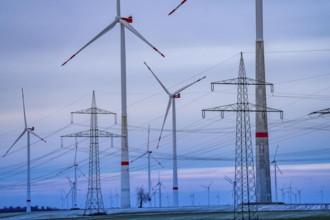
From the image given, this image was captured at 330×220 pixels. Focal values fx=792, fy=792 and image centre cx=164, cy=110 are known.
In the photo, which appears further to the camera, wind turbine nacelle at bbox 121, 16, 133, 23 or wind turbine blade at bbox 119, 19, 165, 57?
wind turbine nacelle at bbox 121, 16, 133, 23

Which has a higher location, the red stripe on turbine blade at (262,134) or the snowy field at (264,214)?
the red stripe on turbine blade at (262,134)

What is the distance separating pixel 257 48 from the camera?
11338 centimetres

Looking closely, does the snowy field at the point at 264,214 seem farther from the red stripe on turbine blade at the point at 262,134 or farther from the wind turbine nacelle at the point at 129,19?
the wind turbine nacelle at the point at 129,19

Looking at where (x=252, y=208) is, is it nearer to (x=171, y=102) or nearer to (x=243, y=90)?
(x=243, y=90)

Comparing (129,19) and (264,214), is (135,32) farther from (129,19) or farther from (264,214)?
(264,214)

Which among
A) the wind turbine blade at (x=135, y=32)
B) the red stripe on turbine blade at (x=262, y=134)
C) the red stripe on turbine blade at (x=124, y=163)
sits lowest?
the red stripe on turbine blade at (x=124, y=163)

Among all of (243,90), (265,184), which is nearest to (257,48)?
(265,184)

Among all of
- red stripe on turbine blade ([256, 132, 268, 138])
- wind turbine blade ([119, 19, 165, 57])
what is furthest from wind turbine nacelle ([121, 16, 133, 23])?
red stripe on turbine blade ([256, 132, 268, 138])

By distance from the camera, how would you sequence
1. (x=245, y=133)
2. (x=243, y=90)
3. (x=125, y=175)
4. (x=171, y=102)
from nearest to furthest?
(x=245, y=133)
(x=243, y=90)
(x=125, y=175)
(x=171, y=102)

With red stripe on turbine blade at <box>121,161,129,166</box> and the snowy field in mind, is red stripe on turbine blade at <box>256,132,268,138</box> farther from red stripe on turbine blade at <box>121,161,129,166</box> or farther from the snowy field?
red stripe on turbine blade at <box>121,161,129,166</box>

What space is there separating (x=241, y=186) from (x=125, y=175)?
77808 millimetres

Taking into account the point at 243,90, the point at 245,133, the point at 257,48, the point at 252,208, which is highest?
the point at 257,48

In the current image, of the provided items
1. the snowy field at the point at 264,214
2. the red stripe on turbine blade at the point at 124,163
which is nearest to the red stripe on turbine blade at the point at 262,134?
the snowy field at the point at 264,214

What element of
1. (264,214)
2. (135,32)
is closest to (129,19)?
(135,32)
